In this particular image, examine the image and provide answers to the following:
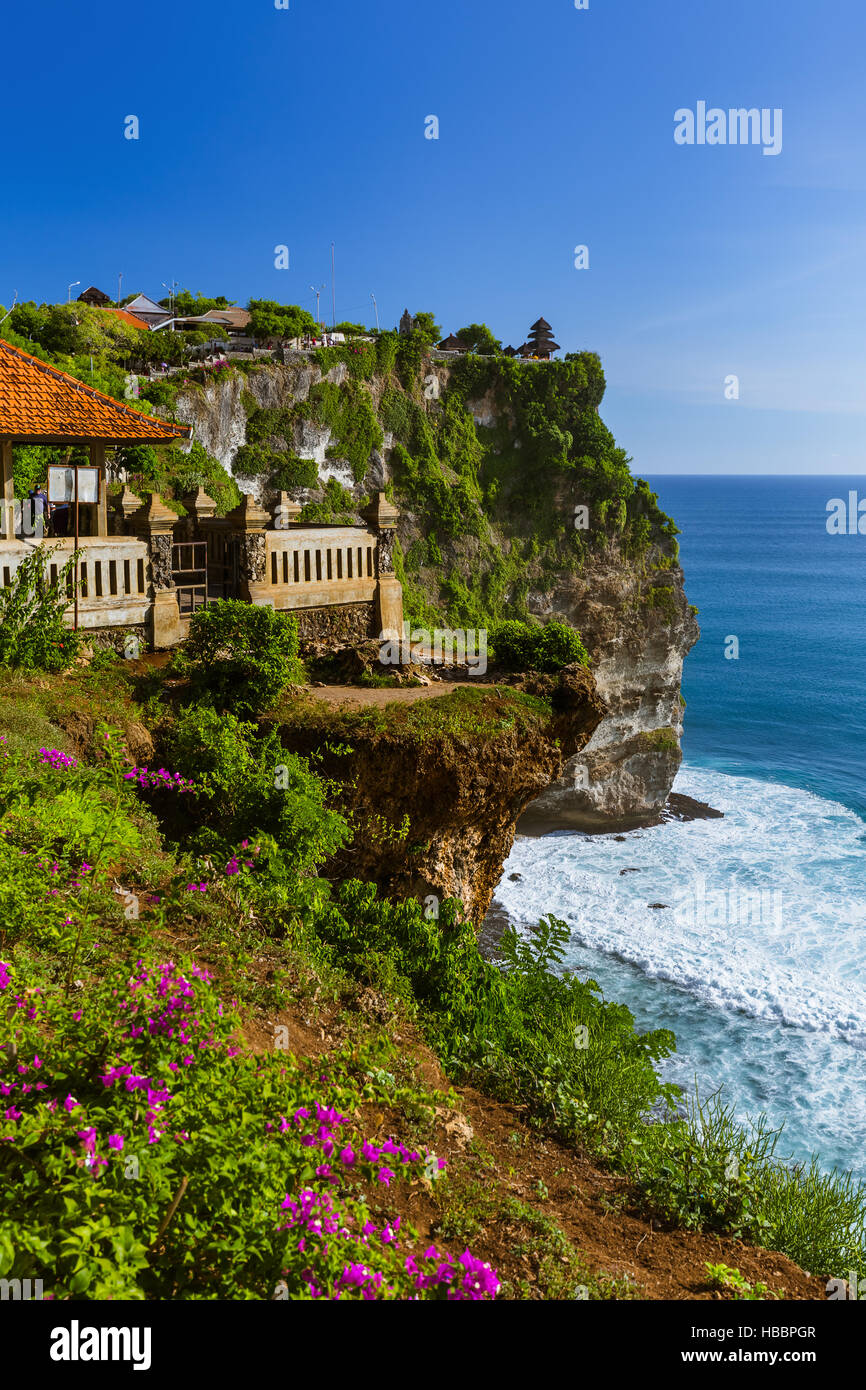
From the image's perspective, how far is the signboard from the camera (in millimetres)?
14625

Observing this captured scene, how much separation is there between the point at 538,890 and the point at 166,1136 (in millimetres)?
32209

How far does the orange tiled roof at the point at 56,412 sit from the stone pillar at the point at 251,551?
1658 millimetres

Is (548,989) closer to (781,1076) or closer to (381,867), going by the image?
(381,867)

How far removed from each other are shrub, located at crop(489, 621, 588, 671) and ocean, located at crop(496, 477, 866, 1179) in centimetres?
1160

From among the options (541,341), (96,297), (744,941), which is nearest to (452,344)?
(541,341)

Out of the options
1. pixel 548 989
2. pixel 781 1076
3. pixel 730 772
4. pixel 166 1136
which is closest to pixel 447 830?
pixel 548 989

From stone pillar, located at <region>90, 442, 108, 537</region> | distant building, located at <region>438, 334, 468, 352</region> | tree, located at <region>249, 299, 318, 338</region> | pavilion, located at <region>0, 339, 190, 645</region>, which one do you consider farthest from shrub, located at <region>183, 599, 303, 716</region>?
distant building, located at <region>438, 334, 468, 352</region>

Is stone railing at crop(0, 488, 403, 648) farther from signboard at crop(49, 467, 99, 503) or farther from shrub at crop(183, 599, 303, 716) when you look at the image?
shrub at crop(183, 599, 303, 716)

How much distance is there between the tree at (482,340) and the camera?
56969 millimetres

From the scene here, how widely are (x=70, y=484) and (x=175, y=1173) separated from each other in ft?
40.6

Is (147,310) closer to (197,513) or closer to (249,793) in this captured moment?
(197,513)

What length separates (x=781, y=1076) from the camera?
75.5ft

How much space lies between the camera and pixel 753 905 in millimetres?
33156
